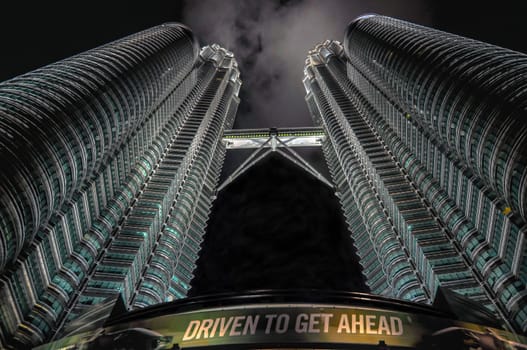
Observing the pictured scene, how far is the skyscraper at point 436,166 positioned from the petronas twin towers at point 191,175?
0.90 ft

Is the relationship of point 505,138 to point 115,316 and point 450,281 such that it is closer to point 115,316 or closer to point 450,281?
point 450,281

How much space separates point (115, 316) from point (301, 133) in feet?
333

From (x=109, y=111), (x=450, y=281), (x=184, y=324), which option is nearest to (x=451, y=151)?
(x=450, y=281)

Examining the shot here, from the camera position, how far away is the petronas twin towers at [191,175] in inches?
2050

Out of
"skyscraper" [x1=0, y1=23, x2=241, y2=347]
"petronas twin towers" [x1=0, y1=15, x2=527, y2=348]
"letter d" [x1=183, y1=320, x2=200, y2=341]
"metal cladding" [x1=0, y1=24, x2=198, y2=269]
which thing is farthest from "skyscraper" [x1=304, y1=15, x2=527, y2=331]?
"metal cladding" [x1=0, y1=24, x2=198, y2=269]

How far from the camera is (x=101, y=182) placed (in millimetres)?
75688

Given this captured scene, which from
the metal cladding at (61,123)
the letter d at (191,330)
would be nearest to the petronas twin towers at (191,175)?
the metal cladding at (61,123)

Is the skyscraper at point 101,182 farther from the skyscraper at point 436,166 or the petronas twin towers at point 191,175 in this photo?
the skyscraper at point 436,166

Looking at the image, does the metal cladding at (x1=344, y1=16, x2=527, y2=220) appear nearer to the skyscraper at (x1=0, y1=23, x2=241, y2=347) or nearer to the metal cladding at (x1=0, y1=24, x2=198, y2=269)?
the skyscraper at (x1=0, y1=23, x2=241, y2=347)

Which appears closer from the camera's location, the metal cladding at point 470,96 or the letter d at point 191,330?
the letter d at point 191,330

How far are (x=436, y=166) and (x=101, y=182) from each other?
5333 cm

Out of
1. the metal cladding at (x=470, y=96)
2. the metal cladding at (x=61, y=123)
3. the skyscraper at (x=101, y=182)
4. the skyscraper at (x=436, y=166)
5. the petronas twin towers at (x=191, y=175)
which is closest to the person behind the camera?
the metal cladding at (x=61, y=123)

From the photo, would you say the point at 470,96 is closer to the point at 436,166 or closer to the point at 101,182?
the point at 436,166

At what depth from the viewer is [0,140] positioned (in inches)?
1833
